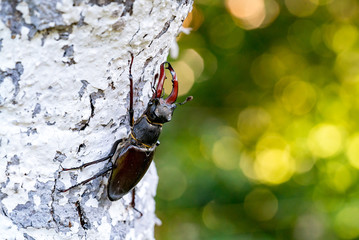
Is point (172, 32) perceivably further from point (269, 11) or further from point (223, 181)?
point (269, 11)

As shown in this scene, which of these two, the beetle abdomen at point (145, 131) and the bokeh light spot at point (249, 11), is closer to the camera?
the beetle abdomen at point (145, 131)

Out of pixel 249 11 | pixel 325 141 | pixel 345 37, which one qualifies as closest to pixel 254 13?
pixel 249 11

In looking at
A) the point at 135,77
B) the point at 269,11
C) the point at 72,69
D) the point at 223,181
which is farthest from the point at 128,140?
the point at 269,11

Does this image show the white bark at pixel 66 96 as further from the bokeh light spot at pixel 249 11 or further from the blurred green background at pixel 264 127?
the bokeh light spot at pixel 249 11

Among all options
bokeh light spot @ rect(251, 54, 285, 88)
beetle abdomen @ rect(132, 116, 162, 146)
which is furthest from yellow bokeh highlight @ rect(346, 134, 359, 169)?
beetle abdomen @ rect(132, 116, 162, 146)

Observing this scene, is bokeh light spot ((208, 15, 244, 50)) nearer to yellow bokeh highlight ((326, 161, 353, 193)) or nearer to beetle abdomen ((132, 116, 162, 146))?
yellow bokeh highlight ((326, 161, 353, 193))

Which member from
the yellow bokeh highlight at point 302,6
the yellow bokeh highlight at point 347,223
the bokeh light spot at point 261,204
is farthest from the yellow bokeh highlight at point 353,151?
the yellow bokeh highlight at point 302,6

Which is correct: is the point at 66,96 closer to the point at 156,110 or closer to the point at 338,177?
the point at 156,110
